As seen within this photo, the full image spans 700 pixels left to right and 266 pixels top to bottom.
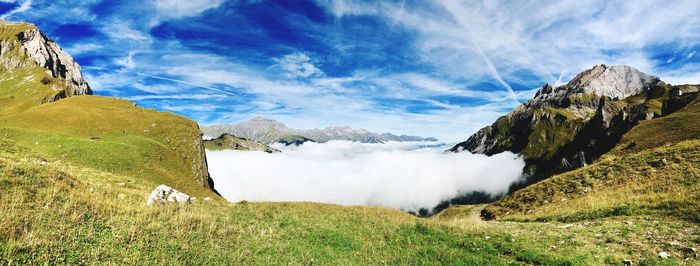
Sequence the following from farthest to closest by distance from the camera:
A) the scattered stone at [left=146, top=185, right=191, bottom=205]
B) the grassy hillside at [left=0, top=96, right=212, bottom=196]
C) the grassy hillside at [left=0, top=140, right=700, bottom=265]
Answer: the grassy hillside at [left=0, top=96, right=212, bottom=196], the scattered stone at [left=146, top=185, right=191, bottom=205], the grassy hillside at [left=0, top=140, right=700, bottom=265]

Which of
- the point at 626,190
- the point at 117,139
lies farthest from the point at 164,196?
the point at 117,139

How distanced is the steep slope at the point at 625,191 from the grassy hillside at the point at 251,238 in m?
3.76

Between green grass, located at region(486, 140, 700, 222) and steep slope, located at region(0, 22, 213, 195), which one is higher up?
steep slope, located at region(0, 22, 213, 195)

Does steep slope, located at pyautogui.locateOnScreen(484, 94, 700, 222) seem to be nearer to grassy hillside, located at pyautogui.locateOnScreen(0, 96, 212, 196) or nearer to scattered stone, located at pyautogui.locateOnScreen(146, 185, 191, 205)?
scattered stone, located at pyautogui.locateOnScreen(146, 185, 191, 205)

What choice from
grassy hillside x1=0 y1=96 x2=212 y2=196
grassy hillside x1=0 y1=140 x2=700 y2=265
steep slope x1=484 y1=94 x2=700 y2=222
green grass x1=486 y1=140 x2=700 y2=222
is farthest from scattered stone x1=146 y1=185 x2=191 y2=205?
grassy hillside x1=0 y1=96 x2=212 y2=196

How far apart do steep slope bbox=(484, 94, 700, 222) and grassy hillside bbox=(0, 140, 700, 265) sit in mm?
3763

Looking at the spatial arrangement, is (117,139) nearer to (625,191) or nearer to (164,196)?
(164,196)

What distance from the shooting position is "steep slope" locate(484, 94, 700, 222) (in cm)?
2520

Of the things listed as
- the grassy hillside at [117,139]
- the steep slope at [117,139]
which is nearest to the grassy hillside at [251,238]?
the grassy hillside at [117,139]

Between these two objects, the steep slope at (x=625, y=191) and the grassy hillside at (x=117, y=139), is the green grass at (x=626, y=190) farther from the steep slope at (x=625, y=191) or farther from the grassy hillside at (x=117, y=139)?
the grassy hillside at (x=117, y=139)

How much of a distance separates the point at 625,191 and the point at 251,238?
106ft

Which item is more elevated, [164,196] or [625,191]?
[164,196]

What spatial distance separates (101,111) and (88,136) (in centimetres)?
2289

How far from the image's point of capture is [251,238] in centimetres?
1834
